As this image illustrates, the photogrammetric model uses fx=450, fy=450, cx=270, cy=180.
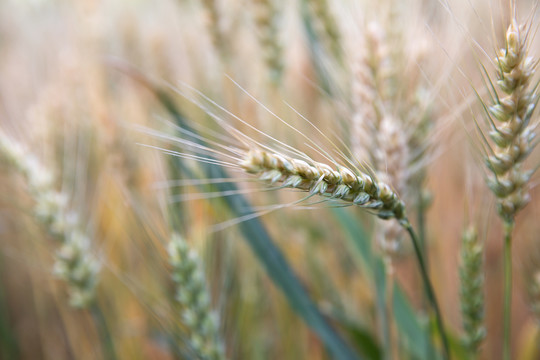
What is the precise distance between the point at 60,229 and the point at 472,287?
58 cm

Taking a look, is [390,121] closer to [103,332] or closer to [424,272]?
[424,272]

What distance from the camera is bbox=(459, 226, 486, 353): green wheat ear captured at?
0.51 m

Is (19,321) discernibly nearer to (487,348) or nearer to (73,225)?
(73,225)

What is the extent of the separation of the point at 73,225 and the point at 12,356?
1.15 feet

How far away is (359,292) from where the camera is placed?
0.93 meters

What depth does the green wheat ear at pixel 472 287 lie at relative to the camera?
0.51m

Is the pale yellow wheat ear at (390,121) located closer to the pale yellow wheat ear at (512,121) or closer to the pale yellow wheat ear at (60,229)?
the pale yellow wheat ear at (512,121)

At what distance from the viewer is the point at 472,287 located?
518 mm

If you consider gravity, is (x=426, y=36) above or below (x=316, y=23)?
below

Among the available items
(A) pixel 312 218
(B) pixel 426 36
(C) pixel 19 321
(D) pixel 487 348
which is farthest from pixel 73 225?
(D) pixel 487 348

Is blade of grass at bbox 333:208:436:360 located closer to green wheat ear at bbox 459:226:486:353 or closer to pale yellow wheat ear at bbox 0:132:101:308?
green wheat ear at bbox 459:226:486:353

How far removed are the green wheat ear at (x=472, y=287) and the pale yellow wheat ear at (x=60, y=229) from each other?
0.53m

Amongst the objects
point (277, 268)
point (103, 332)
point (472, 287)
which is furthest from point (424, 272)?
point (103, 332)

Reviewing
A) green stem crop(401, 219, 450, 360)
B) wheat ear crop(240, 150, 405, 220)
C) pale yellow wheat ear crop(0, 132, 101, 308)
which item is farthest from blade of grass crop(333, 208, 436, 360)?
pale yellow wheat ear crop(0, 132, 101, 308)
